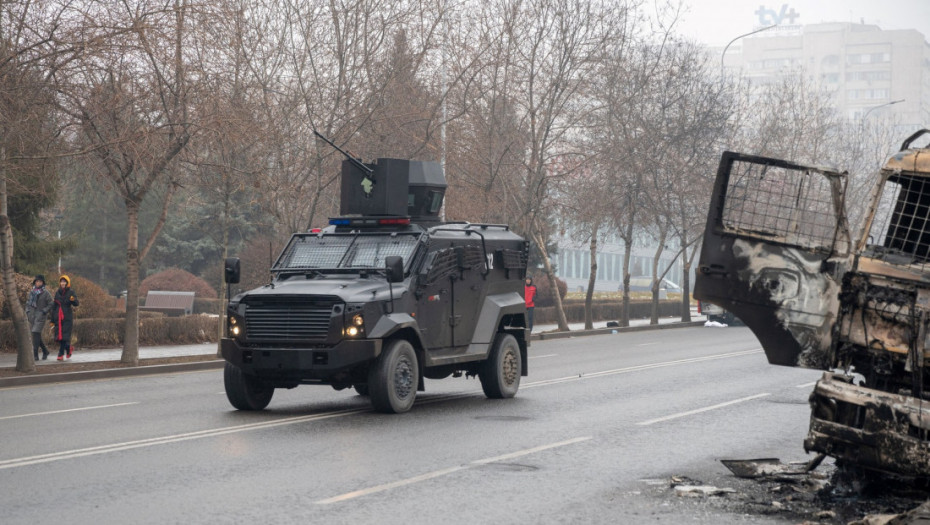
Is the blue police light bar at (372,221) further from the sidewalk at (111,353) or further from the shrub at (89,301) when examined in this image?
the shrub at (89,301)

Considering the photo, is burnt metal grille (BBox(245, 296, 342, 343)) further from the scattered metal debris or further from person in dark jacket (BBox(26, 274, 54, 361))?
person in dark jacket (BBox(26, 274, 54, 361))

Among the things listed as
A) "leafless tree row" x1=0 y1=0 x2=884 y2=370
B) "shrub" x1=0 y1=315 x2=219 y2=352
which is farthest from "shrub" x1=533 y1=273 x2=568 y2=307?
"shrub" x1=0 y1=315 x2=219 y2=352

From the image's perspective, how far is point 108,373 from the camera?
20.4 meters

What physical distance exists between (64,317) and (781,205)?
18.8m

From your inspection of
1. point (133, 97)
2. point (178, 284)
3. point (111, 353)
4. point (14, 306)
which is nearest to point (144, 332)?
point (111, 353)

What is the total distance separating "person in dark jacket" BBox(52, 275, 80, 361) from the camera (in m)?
23.6

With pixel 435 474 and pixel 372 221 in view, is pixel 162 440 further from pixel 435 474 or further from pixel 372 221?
pixel 372 221

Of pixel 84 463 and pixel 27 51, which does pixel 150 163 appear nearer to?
pixel 27 51

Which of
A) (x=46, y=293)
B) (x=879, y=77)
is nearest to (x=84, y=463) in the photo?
(x=46, y=293)

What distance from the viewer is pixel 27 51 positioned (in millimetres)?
17094

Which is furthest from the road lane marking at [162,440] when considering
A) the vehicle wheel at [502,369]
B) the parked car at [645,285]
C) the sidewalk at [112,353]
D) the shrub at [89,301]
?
the parked car at [645,285]

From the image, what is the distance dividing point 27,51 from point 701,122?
3094 cm

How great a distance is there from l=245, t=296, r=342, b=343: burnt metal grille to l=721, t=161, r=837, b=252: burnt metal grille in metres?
5.58

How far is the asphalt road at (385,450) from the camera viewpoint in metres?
7.88
